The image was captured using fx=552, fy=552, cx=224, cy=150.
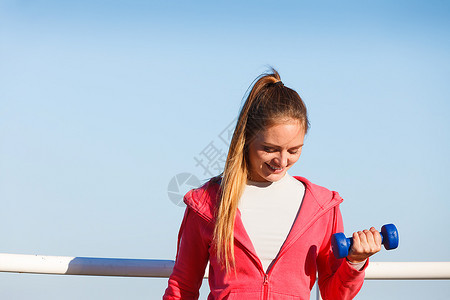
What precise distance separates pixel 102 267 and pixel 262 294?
0.67 metres

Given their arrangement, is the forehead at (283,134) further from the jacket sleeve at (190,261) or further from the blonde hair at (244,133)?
the jacket sleeve at (190,261)

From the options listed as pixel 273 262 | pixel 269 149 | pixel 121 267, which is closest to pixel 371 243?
pixel 273 262

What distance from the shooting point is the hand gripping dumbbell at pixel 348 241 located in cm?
169

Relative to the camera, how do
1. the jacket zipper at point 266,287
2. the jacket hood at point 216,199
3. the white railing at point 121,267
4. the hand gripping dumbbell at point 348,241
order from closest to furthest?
1. the hand gripping dumbbell at point 348,241
2. the jacket zipper at point 266,287
3. the jacket hood at point 216,199
4. the white railing at point 121,267

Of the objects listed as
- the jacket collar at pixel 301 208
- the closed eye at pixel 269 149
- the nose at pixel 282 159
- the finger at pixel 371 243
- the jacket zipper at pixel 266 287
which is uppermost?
the closed eye at pixel 269 149

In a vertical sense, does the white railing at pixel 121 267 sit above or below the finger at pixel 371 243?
below

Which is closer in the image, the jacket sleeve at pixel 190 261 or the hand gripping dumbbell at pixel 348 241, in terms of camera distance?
the hand gripping dumbbell at pixel 348 241

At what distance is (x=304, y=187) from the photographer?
79.7 inches

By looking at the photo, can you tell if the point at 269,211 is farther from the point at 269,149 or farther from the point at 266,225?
the point at 269,149

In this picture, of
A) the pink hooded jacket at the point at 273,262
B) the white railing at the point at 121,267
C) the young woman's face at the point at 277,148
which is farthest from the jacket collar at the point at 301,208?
the white railing at the point at 121,267

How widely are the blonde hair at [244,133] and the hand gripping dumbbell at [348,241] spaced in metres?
0.35

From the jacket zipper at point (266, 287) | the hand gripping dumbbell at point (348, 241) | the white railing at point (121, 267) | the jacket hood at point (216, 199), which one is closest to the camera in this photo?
the hand gripping dumbbell at point (348, 241)

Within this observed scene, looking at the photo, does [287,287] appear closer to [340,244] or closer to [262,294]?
[262,294]

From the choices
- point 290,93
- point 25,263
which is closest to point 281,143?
point 290,93
